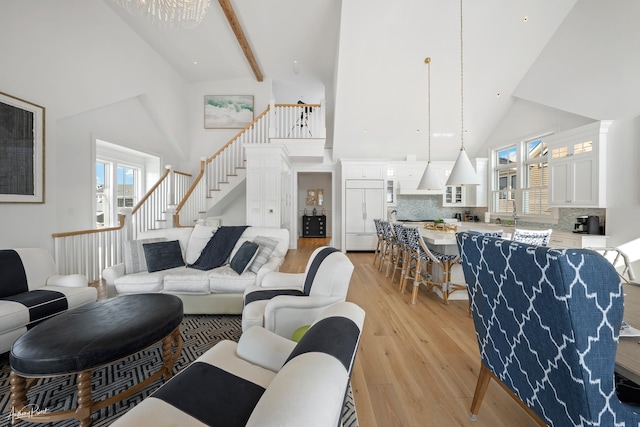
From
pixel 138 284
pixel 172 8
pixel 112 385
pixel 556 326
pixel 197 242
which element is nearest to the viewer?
pixel 556 326

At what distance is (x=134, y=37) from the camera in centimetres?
506

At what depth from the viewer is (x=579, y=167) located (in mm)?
3682

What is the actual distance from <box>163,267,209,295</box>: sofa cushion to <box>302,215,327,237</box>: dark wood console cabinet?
727cm

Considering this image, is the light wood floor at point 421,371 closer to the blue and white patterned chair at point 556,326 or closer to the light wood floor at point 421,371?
the light wood floor at point 421,371

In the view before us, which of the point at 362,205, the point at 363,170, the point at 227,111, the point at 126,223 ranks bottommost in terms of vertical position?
the point at 126,223

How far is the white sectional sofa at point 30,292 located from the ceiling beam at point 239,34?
4.62 metres

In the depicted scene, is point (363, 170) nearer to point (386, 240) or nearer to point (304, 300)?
point (386, 240)

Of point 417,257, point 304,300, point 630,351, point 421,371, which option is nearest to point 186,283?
point 304,300

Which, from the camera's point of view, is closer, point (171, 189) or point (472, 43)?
point (472, 43)

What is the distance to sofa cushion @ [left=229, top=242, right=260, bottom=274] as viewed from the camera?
9.11 ft

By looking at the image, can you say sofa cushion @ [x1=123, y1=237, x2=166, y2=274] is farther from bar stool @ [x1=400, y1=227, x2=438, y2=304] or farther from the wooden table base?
bar stool @ [x1=400, y1=227, x2=438, y2=304]

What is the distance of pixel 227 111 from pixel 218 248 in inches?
214

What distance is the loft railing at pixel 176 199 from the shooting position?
3746 mm

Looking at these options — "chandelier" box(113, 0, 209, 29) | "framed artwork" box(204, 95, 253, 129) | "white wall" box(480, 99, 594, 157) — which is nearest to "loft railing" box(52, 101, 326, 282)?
"framed artwork" box(204, 95, 253, 129)
